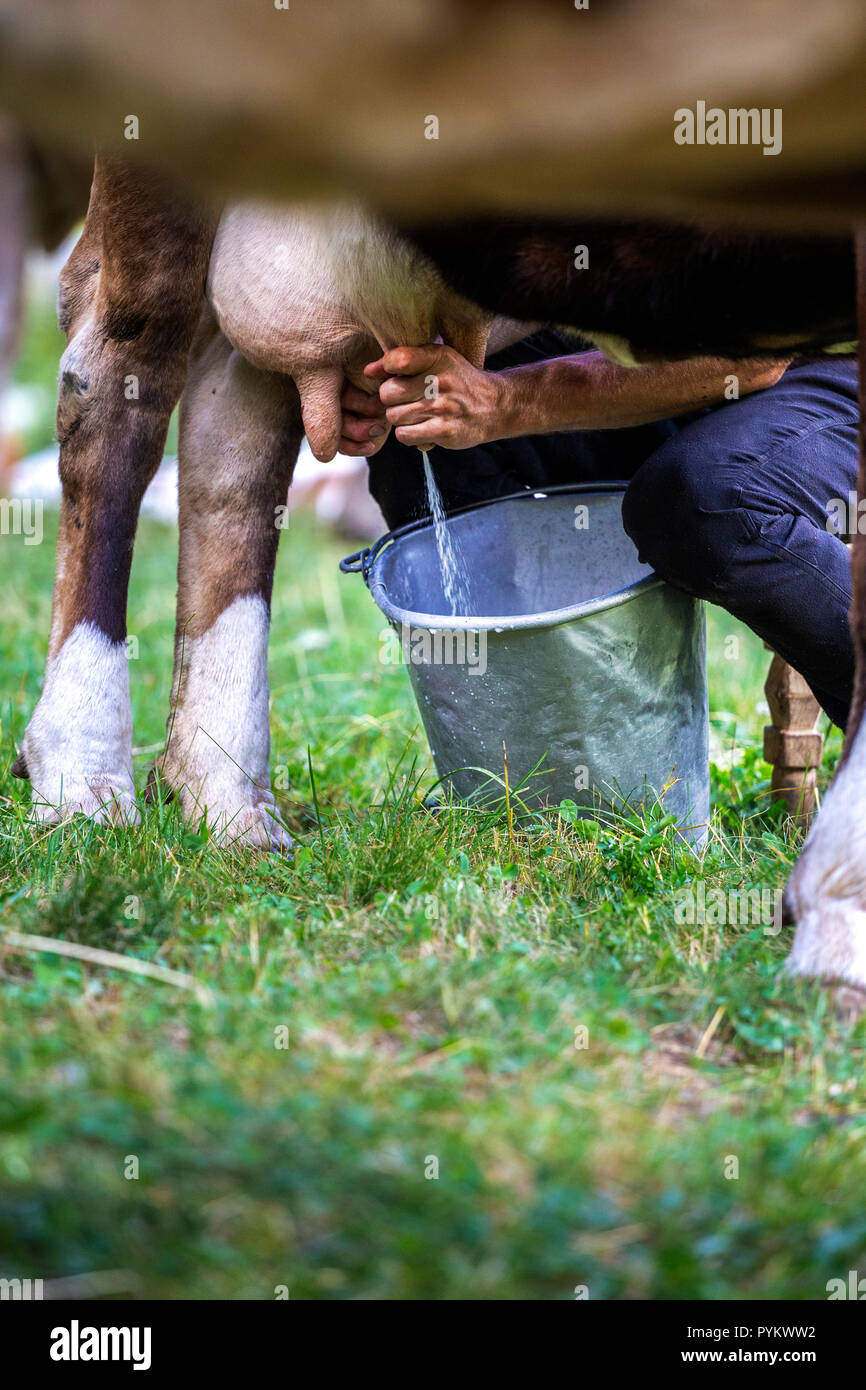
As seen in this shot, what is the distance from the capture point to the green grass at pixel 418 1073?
124cm

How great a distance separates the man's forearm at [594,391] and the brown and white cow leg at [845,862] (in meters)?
0.78

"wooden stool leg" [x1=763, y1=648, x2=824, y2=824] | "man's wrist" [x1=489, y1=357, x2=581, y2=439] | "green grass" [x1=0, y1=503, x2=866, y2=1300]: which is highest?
"man's wrist" [x1=489, y1=357, x2=581, y2=439]

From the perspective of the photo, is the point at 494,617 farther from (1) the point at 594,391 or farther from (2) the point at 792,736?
(2) the point at 792,736

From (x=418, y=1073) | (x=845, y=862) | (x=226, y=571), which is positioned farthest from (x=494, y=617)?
(x=418, y=1073)

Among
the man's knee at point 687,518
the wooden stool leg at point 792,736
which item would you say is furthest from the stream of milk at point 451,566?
the wooden stool leg at point 792,736

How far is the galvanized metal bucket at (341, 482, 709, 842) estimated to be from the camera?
2.52 metres

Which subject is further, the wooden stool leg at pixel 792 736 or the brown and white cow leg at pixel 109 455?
the wooden stool leg at pixel 792 736

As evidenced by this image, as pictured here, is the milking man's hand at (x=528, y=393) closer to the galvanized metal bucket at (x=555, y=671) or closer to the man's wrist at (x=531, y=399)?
the man's wrist at (x=531, y=399)

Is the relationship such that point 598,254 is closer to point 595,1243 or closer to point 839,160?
point 839,160

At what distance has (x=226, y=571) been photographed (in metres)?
2.79

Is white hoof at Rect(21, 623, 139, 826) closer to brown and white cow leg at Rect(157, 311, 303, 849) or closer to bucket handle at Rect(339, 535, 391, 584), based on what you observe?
brown and white cow leg at Rect(157, 311, 303, 849)

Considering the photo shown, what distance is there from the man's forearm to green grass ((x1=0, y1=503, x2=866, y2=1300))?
78 cm

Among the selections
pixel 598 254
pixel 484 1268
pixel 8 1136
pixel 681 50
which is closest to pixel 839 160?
pixel 681 50

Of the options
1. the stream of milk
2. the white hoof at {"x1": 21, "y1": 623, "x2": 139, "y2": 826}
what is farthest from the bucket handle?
the white hoof at {"x1": 21, "y1": 623, "x2": 139, "y2": 826}
